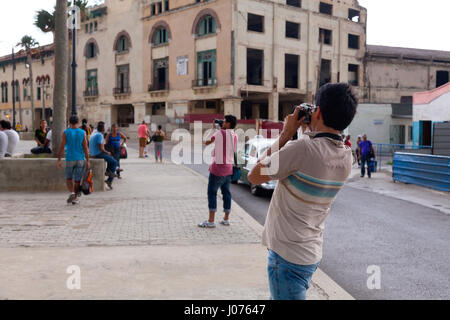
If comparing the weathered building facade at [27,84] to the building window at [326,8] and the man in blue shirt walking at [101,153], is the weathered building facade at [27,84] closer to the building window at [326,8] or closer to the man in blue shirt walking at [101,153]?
the building window at [326,8]

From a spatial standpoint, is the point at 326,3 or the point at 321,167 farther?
the point at 326,3

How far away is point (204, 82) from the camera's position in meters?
38.5

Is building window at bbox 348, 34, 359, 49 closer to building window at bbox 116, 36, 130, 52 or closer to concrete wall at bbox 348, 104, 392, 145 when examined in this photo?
concrete wall at bbox 348, 104, 392, 145

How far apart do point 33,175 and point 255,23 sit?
1235 inches

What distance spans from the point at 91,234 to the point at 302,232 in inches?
187

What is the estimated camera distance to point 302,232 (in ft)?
8.23

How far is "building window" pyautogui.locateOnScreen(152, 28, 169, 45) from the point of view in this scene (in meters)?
42.4

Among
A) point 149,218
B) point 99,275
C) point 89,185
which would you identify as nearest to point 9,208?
point 89,185

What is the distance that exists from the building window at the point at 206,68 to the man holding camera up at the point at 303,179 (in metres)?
35.3

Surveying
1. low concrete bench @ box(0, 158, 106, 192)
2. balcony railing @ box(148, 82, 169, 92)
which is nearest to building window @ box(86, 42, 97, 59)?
balcony railing @ box(148, 82, 169, 92)

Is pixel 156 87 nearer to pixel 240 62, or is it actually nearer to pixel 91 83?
pixel 240 62

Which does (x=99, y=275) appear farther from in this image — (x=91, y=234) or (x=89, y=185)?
(x=89, y=185)

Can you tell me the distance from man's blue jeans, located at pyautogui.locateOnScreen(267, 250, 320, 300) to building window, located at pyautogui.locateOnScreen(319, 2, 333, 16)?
41586 mm

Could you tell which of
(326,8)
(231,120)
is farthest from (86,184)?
(326,8)
